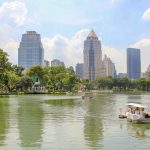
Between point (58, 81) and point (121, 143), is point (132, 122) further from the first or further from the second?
point (58, 81)

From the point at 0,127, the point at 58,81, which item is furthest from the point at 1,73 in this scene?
the point at 0,127

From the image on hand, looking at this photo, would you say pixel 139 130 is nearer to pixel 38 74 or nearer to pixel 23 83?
pixel 23 83

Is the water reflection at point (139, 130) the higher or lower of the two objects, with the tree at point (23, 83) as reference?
lower

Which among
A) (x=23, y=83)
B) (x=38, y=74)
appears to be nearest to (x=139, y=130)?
(x=23, y=83)

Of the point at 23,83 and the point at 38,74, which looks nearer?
the point at 23,83

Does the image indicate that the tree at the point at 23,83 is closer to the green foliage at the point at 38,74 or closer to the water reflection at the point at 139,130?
the green foliage at the point at 38,74

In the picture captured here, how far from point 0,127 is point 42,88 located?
495 ft

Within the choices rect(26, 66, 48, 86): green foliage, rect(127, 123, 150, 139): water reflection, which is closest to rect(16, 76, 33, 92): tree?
rect(26, 66, 48, 86): green foliage

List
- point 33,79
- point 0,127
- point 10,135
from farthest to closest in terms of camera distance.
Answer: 1. point 33,79
2. point 0,127
3. point 10,135

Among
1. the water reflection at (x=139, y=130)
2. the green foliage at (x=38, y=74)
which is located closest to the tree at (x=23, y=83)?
the green foliage at (x=38, y=74)

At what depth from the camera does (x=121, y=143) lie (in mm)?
27641

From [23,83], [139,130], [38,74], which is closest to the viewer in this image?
[139,130]

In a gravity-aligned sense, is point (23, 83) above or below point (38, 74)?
below

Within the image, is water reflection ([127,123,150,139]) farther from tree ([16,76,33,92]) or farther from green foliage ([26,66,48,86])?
green foliage ([26,66,48,86])
